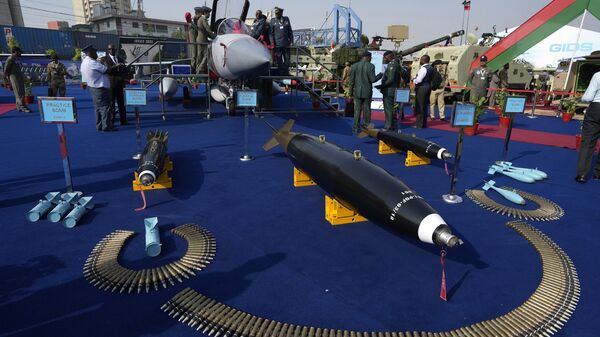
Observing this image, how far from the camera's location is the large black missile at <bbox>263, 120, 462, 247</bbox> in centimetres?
369

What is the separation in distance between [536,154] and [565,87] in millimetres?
12456

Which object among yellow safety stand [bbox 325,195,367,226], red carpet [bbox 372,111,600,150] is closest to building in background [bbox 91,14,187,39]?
red carpet [bbox 372,111,600,150]

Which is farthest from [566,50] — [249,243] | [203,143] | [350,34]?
[249,243]

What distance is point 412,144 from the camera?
8.41 m

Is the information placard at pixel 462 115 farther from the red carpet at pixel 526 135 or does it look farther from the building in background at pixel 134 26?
the building in background at pixel 134 26

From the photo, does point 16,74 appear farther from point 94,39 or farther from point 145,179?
point 94,39

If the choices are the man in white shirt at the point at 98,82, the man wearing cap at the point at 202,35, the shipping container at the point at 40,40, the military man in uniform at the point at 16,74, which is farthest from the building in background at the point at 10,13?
the man in white shirt at the point at 98,82

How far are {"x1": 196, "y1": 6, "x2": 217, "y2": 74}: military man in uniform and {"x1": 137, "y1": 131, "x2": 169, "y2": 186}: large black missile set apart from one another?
7.58 metres

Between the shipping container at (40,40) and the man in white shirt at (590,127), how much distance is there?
180ft

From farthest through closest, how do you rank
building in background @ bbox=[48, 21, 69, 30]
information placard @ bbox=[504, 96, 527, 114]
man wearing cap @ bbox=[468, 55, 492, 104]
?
building in background @ bbox=[48, 21, 69, 30] → man wearing cap @ bbox=[468, 55, 492, 104] → information placard @ bbox=[504, 96, 527, 114]

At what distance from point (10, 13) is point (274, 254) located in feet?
316

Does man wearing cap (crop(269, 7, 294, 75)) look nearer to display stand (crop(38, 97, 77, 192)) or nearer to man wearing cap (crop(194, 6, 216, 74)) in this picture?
man wearing cap (crop(194, 6, 216, 74))

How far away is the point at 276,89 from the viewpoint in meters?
20.0

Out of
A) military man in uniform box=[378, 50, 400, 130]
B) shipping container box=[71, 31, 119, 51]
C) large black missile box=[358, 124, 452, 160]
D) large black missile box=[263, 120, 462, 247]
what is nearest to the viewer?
large black missile box=[263, 120, 462, 247]
